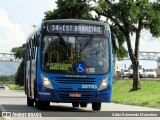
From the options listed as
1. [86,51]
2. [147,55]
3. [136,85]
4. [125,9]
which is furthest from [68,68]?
[147,55]

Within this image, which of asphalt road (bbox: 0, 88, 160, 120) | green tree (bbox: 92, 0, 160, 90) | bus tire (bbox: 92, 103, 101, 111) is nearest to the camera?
asphalt road (bbox: 0, 88, 160, 120)

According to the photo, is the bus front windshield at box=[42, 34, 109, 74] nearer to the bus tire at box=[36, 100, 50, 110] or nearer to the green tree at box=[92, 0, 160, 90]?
the bus tire at box=[36, 100, 50, 110]

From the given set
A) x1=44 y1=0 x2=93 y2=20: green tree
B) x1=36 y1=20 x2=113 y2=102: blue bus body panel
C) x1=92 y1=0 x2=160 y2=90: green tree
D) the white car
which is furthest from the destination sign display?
the white car

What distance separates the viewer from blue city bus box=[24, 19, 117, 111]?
65.9ft

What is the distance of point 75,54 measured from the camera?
802 inches

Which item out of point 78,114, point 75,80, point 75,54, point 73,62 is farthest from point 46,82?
point 78,114

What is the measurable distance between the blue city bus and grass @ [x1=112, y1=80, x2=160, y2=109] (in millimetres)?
9091

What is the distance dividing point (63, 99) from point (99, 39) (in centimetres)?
267

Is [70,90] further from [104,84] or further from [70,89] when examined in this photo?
[104,84]

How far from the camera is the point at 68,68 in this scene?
66.3 ft

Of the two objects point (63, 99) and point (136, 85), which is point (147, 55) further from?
point (63, 99)

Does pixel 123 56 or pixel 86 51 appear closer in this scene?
pixel 86 51

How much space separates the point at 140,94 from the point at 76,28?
2157cm

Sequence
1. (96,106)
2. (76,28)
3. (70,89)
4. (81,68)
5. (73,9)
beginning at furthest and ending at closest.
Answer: (73,9) → (96,106) → (76,28) → (81,68) → (70,89)
